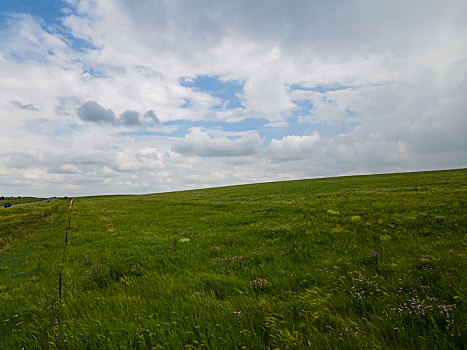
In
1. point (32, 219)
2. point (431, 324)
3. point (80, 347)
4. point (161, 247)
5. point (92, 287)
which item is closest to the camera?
point (431, 324)

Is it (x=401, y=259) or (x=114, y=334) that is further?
(x=401, y=259)

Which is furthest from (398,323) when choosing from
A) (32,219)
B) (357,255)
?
(32,219)

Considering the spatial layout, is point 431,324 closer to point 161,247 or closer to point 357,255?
point 357,255

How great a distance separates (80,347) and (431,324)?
5.97 meters

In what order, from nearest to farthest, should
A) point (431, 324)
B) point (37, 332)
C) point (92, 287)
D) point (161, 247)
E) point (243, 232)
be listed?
point (431, 324), point (37, 332), point (92, 287), point (161, 247), point (243, 232)

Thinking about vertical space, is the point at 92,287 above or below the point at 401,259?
below

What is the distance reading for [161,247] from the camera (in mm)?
11398

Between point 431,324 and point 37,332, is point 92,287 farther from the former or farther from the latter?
point 431,324

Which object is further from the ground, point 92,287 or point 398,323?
point 398,323

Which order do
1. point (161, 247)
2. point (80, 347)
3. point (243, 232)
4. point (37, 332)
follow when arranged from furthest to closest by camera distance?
point (243, 232)
point (161, 247)
point (37, 332)
point (80, 347)

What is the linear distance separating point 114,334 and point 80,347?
22.2 inches

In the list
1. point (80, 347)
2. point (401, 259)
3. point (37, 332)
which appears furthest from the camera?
point (401, 259)

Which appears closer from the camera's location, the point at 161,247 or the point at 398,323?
the point at 398,323

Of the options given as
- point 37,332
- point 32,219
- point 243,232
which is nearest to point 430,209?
point 243,232
